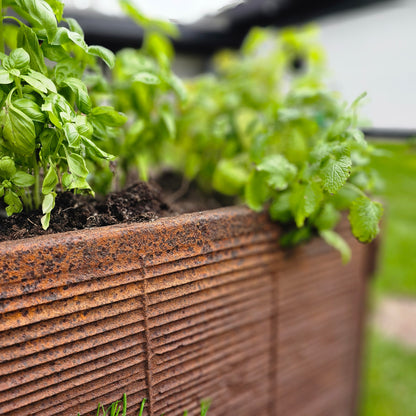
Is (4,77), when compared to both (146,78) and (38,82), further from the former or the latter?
(146,78)

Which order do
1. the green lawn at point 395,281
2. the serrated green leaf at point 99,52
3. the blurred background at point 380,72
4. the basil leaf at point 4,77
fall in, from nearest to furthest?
the basil leaf at point 4,77, the serrated green leaf at point 99,52, the green lawn at point 395,281, the blurred background at point 380,72

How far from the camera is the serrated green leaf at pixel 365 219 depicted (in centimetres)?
72

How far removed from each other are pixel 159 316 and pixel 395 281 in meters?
3.21

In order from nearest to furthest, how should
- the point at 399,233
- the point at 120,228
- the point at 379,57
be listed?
the point at 120,228 → the point at 379,57 → the point at 399,233

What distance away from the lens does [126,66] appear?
958 mm

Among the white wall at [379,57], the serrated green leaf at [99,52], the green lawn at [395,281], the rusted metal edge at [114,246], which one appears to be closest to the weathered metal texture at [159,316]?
the rusted metal edge at [114,246]

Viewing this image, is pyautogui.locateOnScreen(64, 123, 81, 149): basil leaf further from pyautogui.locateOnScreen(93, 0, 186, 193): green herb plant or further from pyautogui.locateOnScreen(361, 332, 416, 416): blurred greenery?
pyautogui.locateOnScreen(361, 332, 416, 416): blurred greenery

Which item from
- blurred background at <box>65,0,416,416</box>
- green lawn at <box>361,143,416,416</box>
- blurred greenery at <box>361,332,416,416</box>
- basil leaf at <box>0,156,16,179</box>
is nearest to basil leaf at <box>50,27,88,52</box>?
basil leaf at <box>0,156,16,179</box>

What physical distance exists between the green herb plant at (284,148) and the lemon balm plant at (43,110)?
395mm

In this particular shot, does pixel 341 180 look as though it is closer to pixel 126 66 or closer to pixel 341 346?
pixel 126 66

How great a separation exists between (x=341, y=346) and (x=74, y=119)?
1253 millimetres

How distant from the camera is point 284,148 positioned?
1.03 metres

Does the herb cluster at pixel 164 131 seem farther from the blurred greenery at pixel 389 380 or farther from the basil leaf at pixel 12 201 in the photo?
the blurred greenery at pixel 389 380

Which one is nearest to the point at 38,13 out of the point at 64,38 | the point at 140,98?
the point at 64,38
